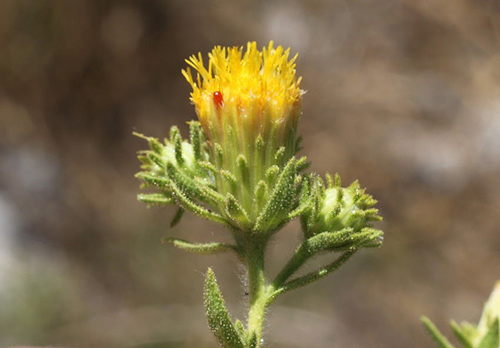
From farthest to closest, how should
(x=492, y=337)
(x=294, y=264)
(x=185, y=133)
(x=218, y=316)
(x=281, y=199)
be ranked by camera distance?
(x=185, y=133), (x=492, y=337), (x=294, y=264), (x=281, y=199), (x=218, y=316)

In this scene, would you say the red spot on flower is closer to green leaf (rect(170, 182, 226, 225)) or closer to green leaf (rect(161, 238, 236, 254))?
green leaf (rect(170, 182, 226, 225))

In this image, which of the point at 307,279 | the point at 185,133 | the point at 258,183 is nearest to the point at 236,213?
the point at 258,183

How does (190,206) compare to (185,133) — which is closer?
(190,206)

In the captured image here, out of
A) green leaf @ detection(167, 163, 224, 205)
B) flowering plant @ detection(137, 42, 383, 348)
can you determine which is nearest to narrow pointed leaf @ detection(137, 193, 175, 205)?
flowering plant @ detection(137, 42, 383, 348)

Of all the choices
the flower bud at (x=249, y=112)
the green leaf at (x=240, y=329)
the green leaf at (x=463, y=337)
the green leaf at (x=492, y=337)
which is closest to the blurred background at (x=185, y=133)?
the green leaf at (x=463, y=337)

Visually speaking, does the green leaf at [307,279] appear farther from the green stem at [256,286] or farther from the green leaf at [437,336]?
the green leaf at [437,336]

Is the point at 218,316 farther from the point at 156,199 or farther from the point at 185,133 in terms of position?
the point at 185,133

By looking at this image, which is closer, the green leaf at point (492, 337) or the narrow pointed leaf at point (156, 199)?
the narrow pointed leaf at point (156, 199)
